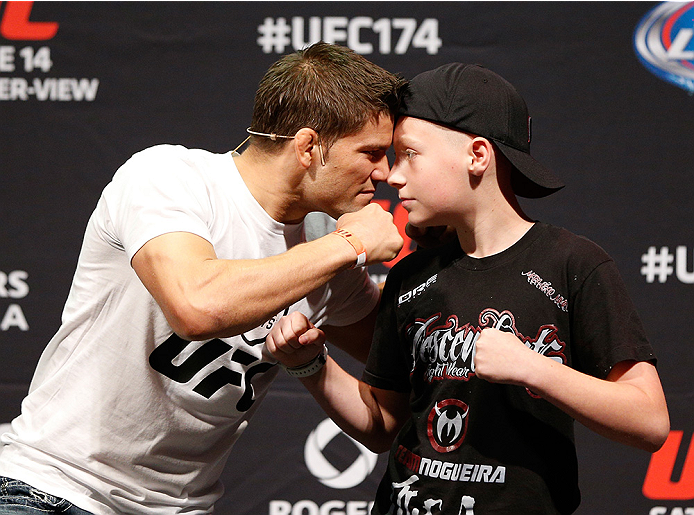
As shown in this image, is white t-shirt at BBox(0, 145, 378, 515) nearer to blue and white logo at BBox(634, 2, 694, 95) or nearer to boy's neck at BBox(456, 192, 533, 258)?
boy's neck at BBox(456, 192, 533, 258)

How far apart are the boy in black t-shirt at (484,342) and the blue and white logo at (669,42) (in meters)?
1.15

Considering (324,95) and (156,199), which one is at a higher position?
(324,95)

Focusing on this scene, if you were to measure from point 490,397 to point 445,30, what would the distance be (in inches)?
54.9

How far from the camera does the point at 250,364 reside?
4.62 feet

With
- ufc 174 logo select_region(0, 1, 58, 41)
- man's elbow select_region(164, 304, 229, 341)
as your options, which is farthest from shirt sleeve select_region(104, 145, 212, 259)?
ufc 174 logo select_region(0, 1, 58, 41)

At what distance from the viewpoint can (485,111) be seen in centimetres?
121

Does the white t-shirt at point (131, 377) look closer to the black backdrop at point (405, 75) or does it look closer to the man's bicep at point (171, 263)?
the man's bicep at point (171, 263)

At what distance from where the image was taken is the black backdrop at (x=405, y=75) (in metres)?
2.15

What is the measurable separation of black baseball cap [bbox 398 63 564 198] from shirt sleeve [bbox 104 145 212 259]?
1.42ft

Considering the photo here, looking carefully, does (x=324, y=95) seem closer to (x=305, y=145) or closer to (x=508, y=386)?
(x=305, y=145)

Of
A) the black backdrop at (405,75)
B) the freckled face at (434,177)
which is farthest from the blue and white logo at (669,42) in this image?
the freckled face at (434,177)

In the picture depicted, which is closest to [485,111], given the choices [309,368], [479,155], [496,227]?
→ [479,155]

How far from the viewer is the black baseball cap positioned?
1.20m

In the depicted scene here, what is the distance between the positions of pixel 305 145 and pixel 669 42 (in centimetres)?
A: 138
